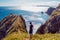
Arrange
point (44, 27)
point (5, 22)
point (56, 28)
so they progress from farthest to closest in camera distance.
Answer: point (5, 22) < point (44, 27) < point (56, 28)

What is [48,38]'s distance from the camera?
3781 centimetres

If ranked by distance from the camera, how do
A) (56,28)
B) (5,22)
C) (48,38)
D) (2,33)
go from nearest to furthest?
1. (48,38)
2. (56,28)
3. (2,33)
4. (5,22)

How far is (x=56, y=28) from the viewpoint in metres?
58.9

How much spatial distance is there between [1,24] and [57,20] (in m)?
30.3

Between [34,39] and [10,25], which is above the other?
[34,39]

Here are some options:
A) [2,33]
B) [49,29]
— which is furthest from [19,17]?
[49,29]

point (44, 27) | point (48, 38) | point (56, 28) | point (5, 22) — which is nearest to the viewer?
point (48, 38)

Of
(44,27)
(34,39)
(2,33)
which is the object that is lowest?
(2,33)

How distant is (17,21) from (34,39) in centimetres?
4255

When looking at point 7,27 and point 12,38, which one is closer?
point 12,38

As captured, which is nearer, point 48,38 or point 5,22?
point 48,38

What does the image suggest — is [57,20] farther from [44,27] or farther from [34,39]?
[34,39]

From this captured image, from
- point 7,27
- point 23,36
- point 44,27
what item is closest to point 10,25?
point 7,27

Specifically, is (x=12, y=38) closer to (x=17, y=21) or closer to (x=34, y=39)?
(x=34, y=39)
